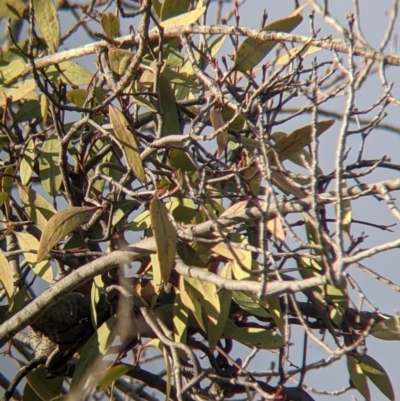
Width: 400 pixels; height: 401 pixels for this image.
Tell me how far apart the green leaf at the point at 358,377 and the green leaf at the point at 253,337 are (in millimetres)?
118

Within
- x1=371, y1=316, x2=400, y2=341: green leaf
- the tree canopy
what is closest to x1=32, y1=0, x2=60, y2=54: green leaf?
the tree canopy

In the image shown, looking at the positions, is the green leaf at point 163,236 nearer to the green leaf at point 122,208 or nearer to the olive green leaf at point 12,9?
the green leaf at point 122,208

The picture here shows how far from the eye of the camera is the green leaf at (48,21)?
1072 mm

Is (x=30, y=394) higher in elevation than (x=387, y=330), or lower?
lower

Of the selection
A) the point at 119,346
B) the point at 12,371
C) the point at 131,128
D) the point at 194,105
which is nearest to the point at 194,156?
the point at 131,128

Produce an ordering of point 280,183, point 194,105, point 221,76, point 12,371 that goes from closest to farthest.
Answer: point 280,183
point 221,76
point 194,105
point 12,371

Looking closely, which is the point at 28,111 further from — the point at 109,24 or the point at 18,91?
the point at 109,24

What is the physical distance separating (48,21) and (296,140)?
1.31 ft

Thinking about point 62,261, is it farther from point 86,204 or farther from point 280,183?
point 280,183

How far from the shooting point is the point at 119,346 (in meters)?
1.06

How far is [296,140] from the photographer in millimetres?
926

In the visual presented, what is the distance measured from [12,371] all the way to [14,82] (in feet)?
3.53

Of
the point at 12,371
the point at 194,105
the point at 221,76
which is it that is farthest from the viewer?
the point at 12,371

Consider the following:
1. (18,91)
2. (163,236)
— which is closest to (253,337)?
(163,236)
